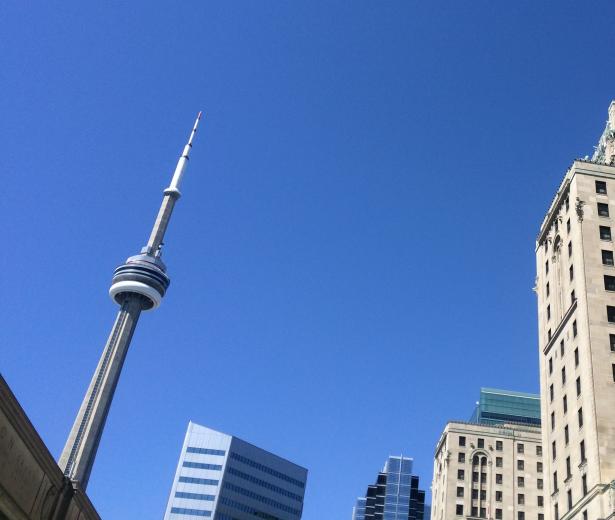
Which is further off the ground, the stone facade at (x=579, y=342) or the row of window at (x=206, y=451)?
the row of window at (x=206, y=451)

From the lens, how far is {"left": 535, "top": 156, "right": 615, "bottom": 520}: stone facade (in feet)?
192

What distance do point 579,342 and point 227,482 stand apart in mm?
124359

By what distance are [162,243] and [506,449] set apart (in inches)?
3956

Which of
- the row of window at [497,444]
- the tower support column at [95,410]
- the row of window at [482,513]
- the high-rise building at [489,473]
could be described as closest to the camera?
the row of window at [482,513]

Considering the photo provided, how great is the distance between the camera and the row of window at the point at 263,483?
6855 inches

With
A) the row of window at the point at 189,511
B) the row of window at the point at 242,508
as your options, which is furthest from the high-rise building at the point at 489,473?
the row of window at the point at 189,511

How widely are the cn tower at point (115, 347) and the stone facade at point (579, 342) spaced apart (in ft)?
348

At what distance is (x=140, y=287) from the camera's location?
16462 centimetres

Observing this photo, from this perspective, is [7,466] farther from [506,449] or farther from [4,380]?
[506,449]

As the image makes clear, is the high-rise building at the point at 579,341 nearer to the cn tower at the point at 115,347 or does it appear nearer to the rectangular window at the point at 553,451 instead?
the rectangular window at the point at 553,451

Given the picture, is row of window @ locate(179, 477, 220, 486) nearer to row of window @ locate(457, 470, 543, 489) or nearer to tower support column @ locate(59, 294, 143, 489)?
tower support column @ locate(59, 294, 143, 489)

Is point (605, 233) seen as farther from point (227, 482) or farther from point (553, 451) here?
point (227, 482)

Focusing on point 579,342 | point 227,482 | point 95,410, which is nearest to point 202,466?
point 227,482

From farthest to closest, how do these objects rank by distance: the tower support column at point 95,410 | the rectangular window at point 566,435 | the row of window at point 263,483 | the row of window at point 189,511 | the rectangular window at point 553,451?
the row of window at point 263,483 → the row of window at point 189,511 → the tower support column at point 95,410 → the rectangular window at point 553,451 → the rectangular window at point 566,435
